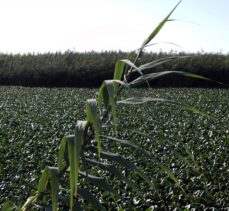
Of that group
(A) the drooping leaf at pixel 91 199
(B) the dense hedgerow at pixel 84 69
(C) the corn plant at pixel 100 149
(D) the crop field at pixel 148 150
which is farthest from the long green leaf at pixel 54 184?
(B) the dense hedgerow at pixel 84 69

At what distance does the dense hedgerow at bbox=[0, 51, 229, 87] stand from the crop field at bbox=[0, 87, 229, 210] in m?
11.3

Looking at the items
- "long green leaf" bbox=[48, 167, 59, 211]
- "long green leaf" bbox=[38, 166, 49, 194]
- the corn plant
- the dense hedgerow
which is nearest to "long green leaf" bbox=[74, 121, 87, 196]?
the corn plant

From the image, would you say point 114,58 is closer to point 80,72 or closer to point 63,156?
point 80,72

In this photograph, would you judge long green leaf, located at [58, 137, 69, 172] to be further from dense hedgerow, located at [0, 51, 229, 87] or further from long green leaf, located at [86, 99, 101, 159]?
dense hedgerow, located at [0, 51, 229, 87]

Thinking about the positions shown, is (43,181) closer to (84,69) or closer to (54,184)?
(54,184)

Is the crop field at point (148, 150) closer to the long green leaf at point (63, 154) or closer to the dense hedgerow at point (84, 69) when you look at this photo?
the long green leaf at point (63, 154)

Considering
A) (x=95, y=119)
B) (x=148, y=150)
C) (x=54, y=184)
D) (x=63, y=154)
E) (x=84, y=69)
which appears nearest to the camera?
(x=95, y=119)

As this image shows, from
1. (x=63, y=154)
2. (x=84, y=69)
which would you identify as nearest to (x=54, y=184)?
Answer: (x=63, y=154)

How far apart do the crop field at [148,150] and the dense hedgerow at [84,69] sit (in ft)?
37.0

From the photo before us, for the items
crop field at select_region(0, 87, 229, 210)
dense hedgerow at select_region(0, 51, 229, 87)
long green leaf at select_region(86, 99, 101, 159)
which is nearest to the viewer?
long green leaf at select_region(86, 99, 101, 159)

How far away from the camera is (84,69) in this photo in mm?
25672

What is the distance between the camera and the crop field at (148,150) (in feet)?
15.4

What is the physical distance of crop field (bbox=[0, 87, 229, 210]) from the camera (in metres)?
4.70

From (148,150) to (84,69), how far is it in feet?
60.6
